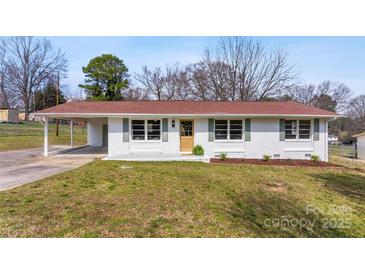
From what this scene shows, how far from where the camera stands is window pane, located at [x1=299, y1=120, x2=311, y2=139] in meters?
14.9

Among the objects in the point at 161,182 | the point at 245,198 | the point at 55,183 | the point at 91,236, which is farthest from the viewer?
the point at 161,182

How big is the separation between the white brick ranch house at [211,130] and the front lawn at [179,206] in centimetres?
512

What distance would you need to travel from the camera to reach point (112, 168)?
32.7 ft

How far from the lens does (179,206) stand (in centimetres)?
535

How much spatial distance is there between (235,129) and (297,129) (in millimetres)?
4012

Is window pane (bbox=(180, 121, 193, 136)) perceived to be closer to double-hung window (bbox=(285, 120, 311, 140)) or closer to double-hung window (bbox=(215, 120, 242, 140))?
double-hung window (bbox=(215, 120, 242, 140))

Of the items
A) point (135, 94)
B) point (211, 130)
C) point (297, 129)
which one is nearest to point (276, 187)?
point (211, 130)

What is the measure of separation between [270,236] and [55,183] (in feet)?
20.3

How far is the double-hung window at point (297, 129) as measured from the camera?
48.8ft

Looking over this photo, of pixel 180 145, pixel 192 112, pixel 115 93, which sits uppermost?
pixel 115 93

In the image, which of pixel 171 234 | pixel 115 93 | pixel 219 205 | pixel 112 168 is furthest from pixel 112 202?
pixel 115 93

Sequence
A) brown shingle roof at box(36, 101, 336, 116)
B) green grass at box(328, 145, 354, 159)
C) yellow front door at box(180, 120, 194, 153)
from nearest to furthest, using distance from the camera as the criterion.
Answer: brown shingle roof at box(36, 101, 336, 116)
yellow front door at box(180, 120, 194, 153)
green grass at box(328, 145, 354, 159)

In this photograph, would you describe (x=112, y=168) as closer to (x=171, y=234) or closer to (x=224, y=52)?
(x=171, y=234)

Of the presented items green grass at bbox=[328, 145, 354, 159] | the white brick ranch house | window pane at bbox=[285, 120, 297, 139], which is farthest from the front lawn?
green grass at bbox=[328, 145, 354, 159]
